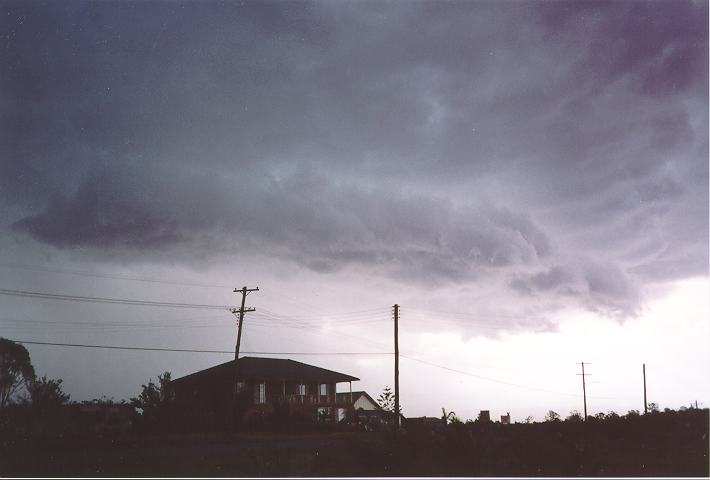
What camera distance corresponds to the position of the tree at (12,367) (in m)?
54.3

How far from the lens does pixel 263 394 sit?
192 ft

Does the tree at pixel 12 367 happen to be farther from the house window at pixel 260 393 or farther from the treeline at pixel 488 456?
the treeline at pixel 488 456

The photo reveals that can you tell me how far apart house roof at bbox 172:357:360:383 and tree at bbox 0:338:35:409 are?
549 inches

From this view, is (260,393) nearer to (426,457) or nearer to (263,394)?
(263,394)

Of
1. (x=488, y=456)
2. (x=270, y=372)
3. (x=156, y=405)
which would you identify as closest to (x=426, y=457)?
(x=488, y=456)

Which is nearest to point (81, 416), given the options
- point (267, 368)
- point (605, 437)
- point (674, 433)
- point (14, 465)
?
point (267, 368)

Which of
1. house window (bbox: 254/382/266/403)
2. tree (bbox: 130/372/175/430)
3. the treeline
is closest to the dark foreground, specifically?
the treeline

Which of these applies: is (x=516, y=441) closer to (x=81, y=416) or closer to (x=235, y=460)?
(x=235, y=460)

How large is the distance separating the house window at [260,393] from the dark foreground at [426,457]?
27.8 meters

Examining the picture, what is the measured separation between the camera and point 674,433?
93.9ft

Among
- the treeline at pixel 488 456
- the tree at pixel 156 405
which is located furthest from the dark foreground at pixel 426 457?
the tree at pixel 156 405

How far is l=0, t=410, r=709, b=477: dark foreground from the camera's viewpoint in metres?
14.4

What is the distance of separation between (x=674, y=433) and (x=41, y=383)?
49.0 meters

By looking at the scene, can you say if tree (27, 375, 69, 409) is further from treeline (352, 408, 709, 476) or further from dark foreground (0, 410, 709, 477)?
treeline (352, 408, 709, 476)
